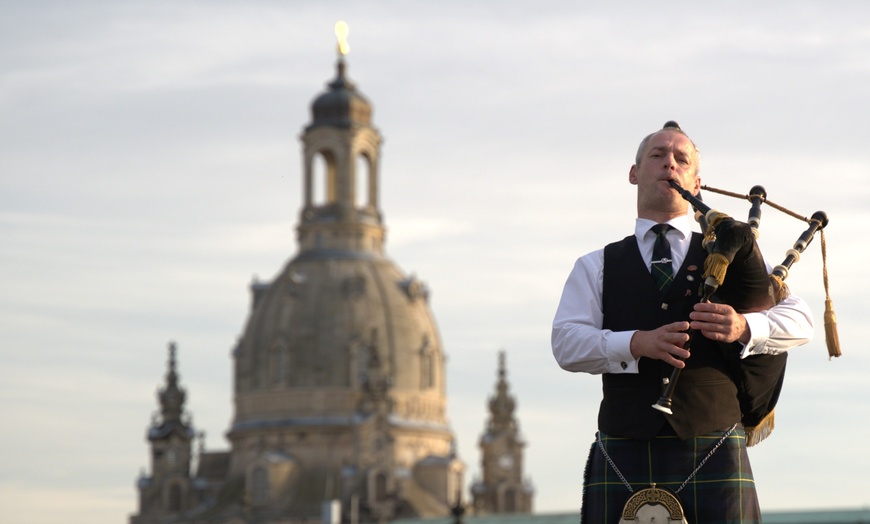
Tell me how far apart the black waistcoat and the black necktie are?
39mm

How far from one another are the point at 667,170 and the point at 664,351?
109 cm

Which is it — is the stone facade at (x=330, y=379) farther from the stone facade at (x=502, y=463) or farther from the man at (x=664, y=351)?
the man at (x=664, y=351)

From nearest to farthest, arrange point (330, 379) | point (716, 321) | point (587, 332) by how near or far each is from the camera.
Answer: point (716, 321), point (587, 332), point (330, 379)

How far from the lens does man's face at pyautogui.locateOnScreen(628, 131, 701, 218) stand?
1136cm

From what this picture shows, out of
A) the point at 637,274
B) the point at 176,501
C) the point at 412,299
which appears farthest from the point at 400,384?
the point at 637,274

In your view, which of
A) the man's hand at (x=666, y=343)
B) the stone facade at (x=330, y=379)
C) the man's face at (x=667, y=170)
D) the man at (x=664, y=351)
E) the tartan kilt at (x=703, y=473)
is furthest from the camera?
the stone facade at (x=330, y=379)

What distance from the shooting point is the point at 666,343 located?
10.7 metres

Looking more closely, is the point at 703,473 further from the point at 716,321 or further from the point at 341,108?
the point at 341,108

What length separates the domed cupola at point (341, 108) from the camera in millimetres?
142500

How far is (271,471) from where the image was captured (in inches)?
5290

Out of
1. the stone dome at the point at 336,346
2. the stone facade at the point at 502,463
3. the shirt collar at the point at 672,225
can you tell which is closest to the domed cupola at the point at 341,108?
the stone dome at the point at 336,346

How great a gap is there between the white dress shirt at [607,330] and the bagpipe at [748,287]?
0.10 meters

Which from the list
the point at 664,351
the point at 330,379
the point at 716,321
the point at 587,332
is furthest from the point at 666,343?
the point at 330,379

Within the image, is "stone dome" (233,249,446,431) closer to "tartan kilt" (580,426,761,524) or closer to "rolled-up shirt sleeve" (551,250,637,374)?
"rolled-up shirt sleeve" (551,250,637,374)
